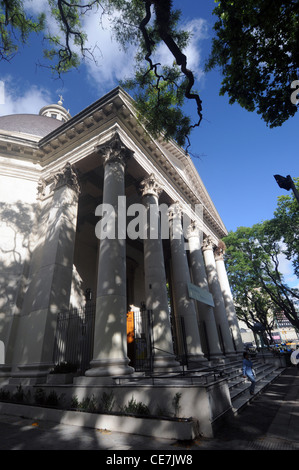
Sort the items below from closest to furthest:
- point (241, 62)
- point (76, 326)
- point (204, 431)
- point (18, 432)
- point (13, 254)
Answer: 1. point (204, 431)
2. point (18, 432)
3. point (241, 62)
4. point (76, 326)
5. point (13, 254)

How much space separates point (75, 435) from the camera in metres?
5.25

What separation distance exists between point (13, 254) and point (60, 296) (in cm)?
405

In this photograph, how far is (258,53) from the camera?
7.26m

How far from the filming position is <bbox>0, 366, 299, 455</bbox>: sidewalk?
4395mm

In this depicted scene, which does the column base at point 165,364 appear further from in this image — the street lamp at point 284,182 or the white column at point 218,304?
the white column at point 218,304

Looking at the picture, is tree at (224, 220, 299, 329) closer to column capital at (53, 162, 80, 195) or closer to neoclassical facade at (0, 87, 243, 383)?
neoclassical facade at (0, 87, 243, 383)

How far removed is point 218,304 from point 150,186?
480 inches

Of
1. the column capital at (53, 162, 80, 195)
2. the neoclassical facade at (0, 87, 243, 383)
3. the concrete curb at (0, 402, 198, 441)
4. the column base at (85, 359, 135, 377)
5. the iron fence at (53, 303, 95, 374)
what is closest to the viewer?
the concrete curb at (0, 402, 198, 441)

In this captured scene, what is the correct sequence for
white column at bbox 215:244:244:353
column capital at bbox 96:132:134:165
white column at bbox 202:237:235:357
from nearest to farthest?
column capital at bbox 96:132:134:165
white column at bbox 202:237:235:357
white column at bbox 215:244:244:353

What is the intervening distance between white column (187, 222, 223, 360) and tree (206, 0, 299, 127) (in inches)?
466

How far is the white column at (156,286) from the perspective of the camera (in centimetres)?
1045

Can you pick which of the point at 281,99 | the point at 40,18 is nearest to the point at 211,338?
the point at 281,99

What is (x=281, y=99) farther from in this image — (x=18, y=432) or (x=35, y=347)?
(x=35, y=347)

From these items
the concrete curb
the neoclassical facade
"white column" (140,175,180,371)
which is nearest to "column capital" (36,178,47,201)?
the neoclassical facade
